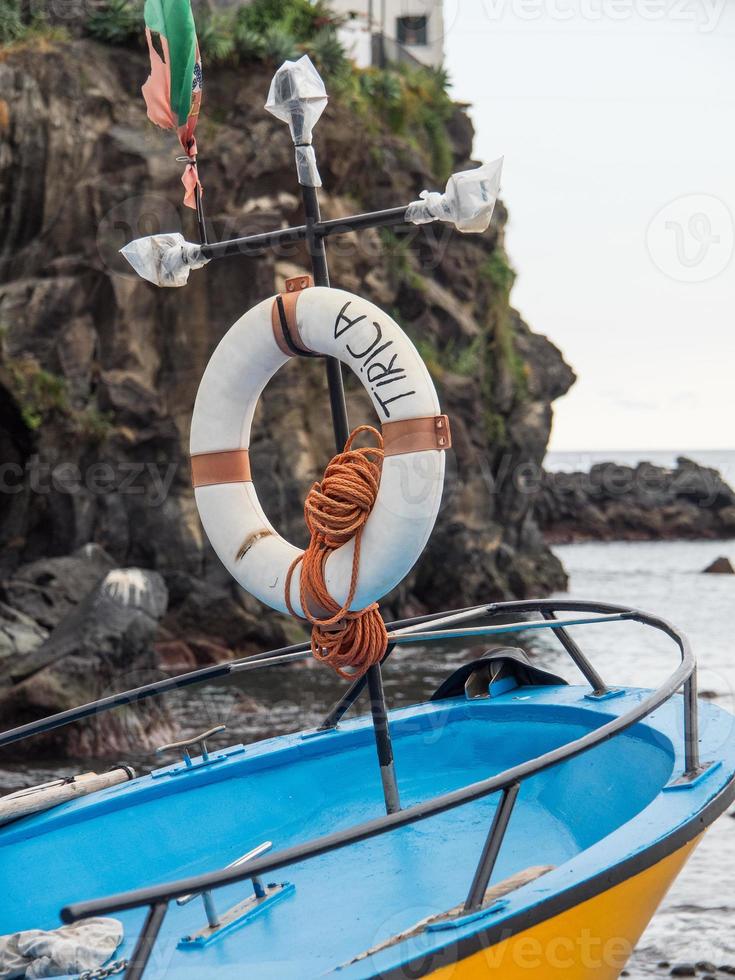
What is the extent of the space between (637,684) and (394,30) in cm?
1904

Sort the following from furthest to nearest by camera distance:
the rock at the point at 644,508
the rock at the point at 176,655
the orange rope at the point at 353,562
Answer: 1. the rock at the point at 644,508
2. the rock at the point at 176,655
3. the orange rope at the point at 353,562

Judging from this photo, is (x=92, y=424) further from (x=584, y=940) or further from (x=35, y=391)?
(x=584, y=940)

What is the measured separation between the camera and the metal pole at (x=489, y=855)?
350 cm

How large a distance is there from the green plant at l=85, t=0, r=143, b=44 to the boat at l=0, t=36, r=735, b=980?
15264 millimetres

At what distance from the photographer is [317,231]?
4816 mm

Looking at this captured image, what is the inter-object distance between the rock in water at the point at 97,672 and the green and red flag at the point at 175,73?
24.5 feet

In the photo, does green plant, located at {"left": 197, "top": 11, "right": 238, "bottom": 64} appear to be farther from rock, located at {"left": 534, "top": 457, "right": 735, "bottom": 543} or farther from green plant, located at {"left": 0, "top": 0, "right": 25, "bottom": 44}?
rock, located at {"left": 534, "top": 457, "right": 735, "bottom": 543}

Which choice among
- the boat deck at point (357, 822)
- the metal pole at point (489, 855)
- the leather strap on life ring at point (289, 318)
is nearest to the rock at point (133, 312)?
the boat deck at point (357, 822)

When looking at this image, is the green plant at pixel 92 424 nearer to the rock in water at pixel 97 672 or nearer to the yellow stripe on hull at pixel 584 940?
the rock in water at pixel 97 672

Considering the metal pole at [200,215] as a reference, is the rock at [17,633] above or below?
below

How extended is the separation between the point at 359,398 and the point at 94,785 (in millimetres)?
15528

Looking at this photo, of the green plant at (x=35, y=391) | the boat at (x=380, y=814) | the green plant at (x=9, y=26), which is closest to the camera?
the boat at (x=380, y=814)

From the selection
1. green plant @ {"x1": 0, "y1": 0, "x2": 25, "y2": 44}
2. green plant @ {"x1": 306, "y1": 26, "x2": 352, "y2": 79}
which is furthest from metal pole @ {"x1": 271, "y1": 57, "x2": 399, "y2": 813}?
green plant @ {"x1": 306, "y1": 26, "x2": 352, "y2": 79}

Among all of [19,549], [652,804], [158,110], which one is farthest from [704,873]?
[19,549]
